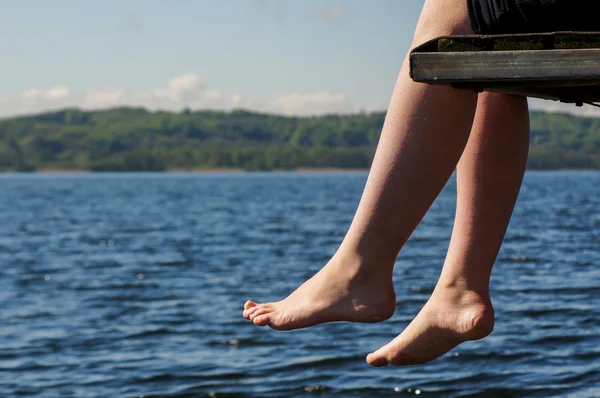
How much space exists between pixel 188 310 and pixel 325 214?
41.5 m

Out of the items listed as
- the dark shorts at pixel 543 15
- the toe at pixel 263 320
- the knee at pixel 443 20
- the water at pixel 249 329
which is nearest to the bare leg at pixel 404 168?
the knee at pixel 443 20

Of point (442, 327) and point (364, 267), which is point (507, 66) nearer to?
point (364, 267)

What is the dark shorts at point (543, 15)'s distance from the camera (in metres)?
2.08

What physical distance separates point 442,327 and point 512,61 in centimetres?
128

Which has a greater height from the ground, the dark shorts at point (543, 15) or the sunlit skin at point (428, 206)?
the dark shorts at point (543, 15)

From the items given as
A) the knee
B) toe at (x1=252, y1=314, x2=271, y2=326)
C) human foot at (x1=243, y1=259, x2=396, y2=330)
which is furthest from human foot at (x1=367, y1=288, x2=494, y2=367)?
the knee

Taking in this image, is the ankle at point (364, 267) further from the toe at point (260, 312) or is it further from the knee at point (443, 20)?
the knee at point (443, 20)

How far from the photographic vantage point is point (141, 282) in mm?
23969

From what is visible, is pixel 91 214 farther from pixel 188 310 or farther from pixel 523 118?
pixel 523 118

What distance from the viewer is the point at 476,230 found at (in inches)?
114

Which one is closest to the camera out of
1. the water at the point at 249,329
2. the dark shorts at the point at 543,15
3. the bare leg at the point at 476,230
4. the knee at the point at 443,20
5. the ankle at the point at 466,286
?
the dark shorts at the point at 543,15

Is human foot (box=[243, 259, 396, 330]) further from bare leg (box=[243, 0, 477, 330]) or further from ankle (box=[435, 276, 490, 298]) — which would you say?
ankle (box=[435, 276, 490, 298])

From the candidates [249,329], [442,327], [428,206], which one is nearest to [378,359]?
[442,327]

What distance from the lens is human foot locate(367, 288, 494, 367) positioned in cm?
300
